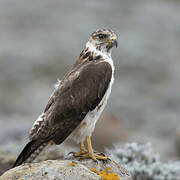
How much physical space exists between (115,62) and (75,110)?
53.2ft

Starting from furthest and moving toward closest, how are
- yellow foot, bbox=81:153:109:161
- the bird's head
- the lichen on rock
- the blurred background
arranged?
1. the blurred background
2. the lichen on rock
3. the bird's head
4. yellow foot, bbox=81:153:109:161

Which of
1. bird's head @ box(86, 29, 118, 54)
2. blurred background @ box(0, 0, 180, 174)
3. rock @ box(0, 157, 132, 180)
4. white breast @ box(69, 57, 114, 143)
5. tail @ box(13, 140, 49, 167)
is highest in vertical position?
blurred background @ box(0, 0, 180, 174)

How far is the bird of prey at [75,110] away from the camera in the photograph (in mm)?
6695

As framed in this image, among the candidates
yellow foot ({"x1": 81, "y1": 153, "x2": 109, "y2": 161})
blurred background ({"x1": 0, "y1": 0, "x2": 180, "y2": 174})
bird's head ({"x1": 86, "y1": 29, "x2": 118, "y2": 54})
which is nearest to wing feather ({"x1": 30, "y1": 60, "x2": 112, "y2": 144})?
bird's head ({"x1": 86, "y1": 29, "x2": 118, "y2": 54})

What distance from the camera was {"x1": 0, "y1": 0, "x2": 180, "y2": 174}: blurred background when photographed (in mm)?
15336

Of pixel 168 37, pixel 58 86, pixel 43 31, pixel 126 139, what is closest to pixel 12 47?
pixel 43 31

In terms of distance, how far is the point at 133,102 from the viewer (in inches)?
755

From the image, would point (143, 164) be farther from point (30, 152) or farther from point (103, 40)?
point (30, 152)

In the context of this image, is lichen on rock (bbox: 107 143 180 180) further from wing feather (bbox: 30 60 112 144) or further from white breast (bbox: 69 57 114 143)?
wing feather (bbox: 30 60 112 144)

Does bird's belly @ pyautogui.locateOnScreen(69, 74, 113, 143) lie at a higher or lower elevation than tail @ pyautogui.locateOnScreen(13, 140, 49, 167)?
higher

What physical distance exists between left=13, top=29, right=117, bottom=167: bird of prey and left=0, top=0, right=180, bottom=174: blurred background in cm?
385

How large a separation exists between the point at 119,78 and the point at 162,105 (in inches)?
124

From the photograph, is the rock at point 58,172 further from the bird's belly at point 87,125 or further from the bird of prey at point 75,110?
the bird's belly at point 87,125

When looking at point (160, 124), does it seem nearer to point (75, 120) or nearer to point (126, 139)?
point (126, 139)
